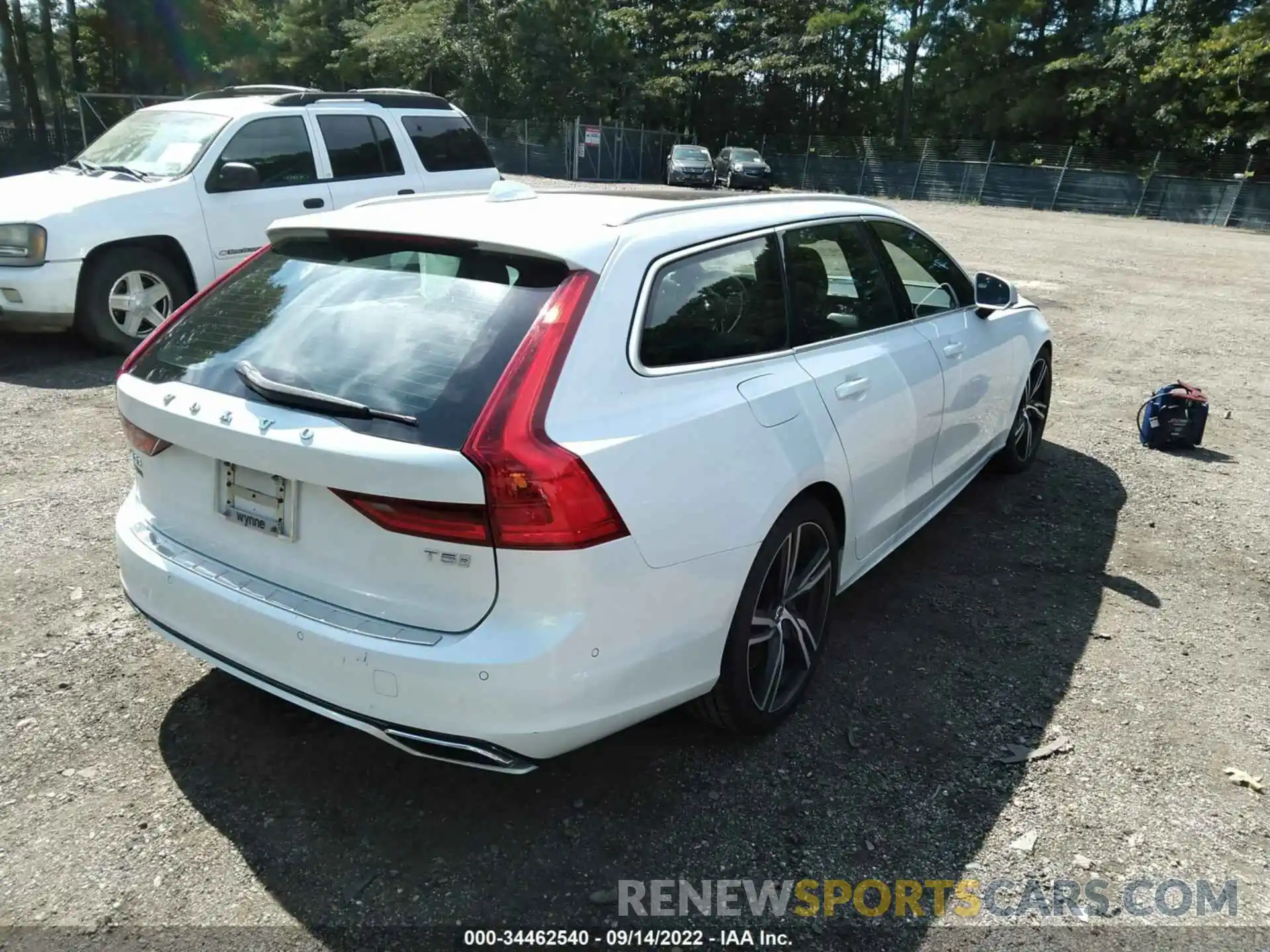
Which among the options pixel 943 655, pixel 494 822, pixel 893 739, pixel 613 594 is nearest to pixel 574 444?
pixel 613 594

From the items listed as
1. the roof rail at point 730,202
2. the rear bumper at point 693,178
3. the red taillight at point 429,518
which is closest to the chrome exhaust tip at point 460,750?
the red taillight at point 429,518

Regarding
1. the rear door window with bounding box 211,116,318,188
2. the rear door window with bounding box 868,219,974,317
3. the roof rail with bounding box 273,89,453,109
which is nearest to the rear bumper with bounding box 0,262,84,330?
the rear door window with bounding box 211,116,318,188

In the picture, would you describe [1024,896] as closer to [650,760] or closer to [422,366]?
[650,760]

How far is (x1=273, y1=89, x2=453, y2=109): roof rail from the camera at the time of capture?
820 cm

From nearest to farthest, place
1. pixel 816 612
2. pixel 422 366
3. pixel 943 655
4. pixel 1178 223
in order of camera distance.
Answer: pixel 422 366
pixel 816 612
pixel 943 655
pixel 1178 223

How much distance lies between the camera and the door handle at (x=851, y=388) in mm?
3279

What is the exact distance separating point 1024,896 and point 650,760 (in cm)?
115

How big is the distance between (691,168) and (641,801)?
32326 millimetres

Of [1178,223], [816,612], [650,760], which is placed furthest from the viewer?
[1178,223]

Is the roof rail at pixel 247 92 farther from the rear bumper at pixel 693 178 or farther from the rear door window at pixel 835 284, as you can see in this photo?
the rear bumper at pixel 693 178

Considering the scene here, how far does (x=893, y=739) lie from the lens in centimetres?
320

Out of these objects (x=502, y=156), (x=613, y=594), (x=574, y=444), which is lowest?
(x=502, y=156)

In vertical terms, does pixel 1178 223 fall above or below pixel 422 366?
below

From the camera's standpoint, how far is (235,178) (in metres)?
7.40
